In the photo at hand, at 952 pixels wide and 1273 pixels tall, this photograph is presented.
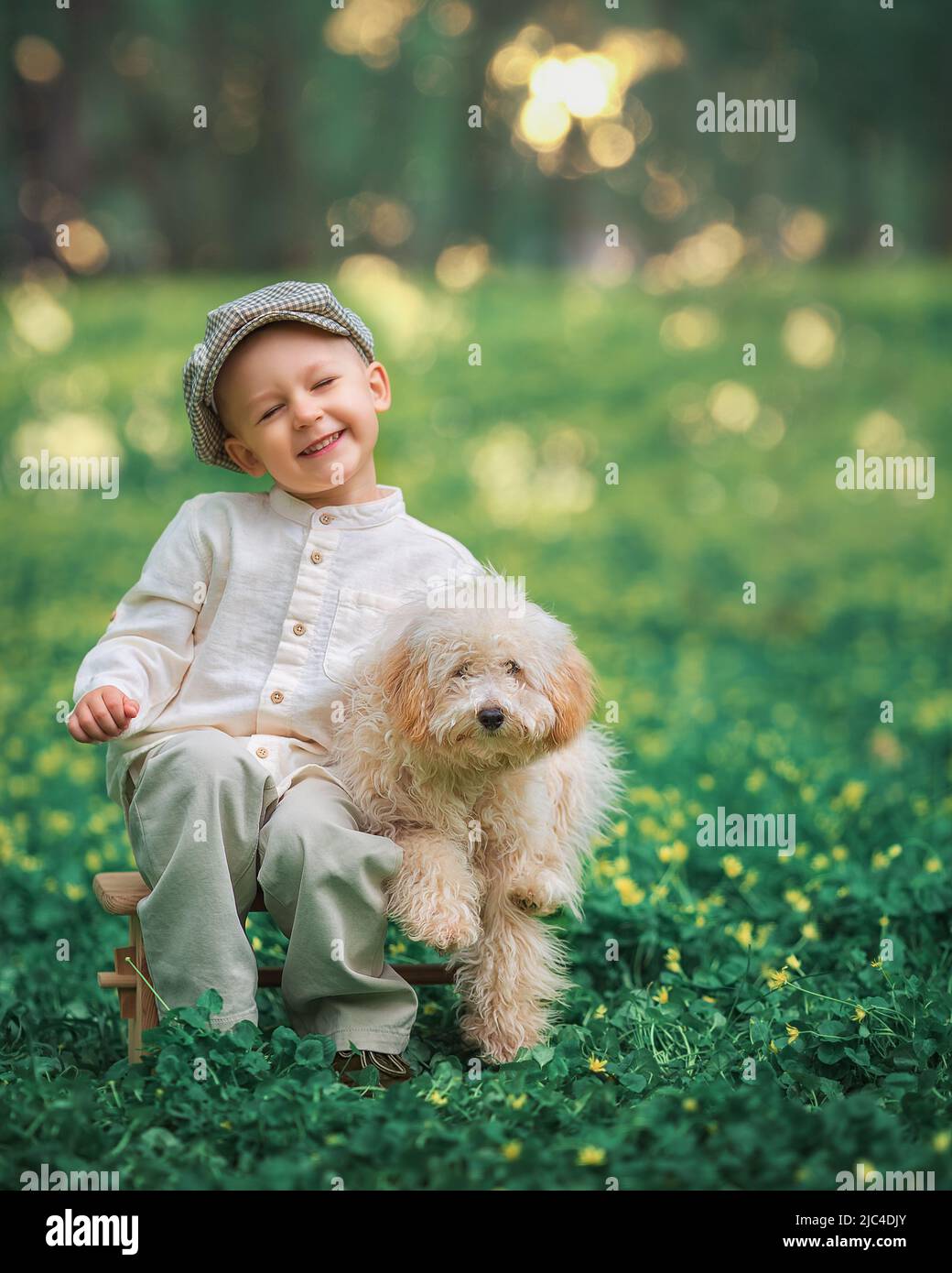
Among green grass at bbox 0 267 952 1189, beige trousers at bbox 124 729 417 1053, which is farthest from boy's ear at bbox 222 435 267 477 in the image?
green grass at bbox 0 267 952 1189

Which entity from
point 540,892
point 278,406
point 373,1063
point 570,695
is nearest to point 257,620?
point 278,406

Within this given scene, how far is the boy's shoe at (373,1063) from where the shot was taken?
8.57 feet

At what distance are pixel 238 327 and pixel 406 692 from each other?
0.84 m

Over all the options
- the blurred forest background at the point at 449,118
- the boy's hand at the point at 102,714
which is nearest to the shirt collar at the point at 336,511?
the boy's hand at the point at 102,714

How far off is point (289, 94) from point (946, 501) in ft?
24.0

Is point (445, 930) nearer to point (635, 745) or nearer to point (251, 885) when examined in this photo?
point (251, 885)

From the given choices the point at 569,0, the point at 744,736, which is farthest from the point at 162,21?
the point at 744,736

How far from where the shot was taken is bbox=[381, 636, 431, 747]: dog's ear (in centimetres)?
253

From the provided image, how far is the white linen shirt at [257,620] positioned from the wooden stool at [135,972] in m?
0.22

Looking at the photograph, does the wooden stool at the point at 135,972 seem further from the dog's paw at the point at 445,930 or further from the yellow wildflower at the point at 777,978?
the yellow wildflower at the point at 777,978

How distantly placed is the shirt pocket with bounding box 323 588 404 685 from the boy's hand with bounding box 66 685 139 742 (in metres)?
0.41

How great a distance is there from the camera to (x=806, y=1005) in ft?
9.88

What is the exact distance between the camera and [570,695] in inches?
102
